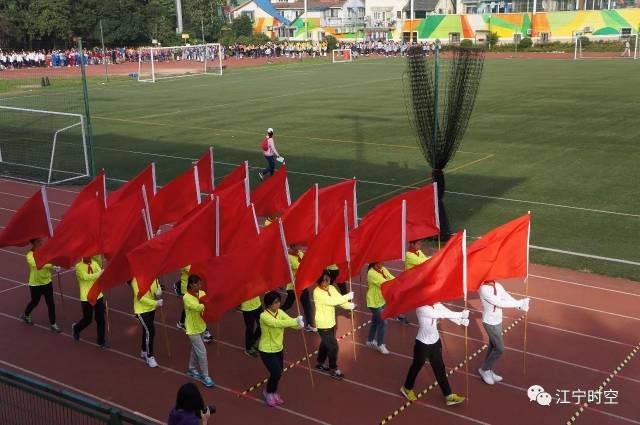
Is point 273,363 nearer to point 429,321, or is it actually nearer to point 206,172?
point 429,321

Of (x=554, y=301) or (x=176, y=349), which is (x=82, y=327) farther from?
(x=554, y=301)

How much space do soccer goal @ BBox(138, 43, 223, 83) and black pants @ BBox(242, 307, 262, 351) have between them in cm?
4678

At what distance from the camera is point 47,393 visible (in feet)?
20.8

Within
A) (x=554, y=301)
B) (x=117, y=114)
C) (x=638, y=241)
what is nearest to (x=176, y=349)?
(x=554, y=301)

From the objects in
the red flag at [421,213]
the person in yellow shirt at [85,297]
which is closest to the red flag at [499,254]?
the red flag at [421,213]

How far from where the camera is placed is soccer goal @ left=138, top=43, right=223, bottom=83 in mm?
58062

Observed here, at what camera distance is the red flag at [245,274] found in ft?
28.8

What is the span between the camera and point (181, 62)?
66.2m

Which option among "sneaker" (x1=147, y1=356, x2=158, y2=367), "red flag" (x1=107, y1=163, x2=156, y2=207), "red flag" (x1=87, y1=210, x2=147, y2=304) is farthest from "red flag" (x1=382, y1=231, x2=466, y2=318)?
"red flag" (x1=107, y1=163, x2=156, y2=207)

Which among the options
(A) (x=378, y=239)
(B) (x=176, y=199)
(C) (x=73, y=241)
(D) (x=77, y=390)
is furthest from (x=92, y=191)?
(A) (x=378, y=239)

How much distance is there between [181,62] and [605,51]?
133ft

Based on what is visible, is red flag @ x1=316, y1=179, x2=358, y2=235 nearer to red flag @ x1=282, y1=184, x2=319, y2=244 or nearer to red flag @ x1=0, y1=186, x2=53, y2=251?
red flag @ x1=282, y1=184, x2=319, y2=244

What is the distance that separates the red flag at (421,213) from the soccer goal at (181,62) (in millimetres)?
45703

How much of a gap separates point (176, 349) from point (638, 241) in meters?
9.52
